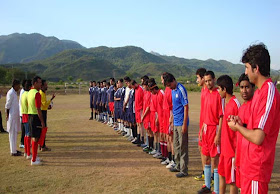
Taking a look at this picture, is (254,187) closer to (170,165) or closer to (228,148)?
(228,148)

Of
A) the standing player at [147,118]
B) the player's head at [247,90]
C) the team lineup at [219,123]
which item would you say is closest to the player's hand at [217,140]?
the team lineup at [219,123]

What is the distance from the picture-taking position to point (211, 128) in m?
4.77

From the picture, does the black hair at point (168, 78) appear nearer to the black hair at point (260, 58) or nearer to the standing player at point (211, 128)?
the standing player at point (211, 128)

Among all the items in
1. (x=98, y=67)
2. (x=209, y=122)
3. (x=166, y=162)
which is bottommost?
(x=166, y=162)

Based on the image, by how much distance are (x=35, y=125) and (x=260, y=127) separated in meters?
6.10

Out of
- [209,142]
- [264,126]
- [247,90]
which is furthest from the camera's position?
[209,142]

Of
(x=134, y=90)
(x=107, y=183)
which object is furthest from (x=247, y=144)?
(x=134, y=90)

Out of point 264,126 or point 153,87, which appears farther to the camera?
point 153,87

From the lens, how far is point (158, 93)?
7285 mm

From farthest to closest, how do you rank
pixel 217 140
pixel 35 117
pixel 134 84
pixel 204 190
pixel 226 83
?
pixel 134 84 → pixel 35 117 → pixel 204 190 → pixel 217 140 → pixel 226 83

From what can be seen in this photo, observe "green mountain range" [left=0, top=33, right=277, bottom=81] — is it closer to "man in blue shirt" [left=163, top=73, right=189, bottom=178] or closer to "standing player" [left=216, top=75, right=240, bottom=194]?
"man in blue shirt" [left=163, top=73, right=189, bottom=178]

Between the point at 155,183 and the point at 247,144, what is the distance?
339 centimetres

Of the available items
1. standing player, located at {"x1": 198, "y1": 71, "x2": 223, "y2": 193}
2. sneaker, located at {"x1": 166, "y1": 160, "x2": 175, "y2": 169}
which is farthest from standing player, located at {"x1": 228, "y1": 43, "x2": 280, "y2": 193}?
sneaker, located at {"x1": 166, "y1": 160, "x2": 175, "y2": 169}

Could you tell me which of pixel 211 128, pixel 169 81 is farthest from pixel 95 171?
pixel 211 128
